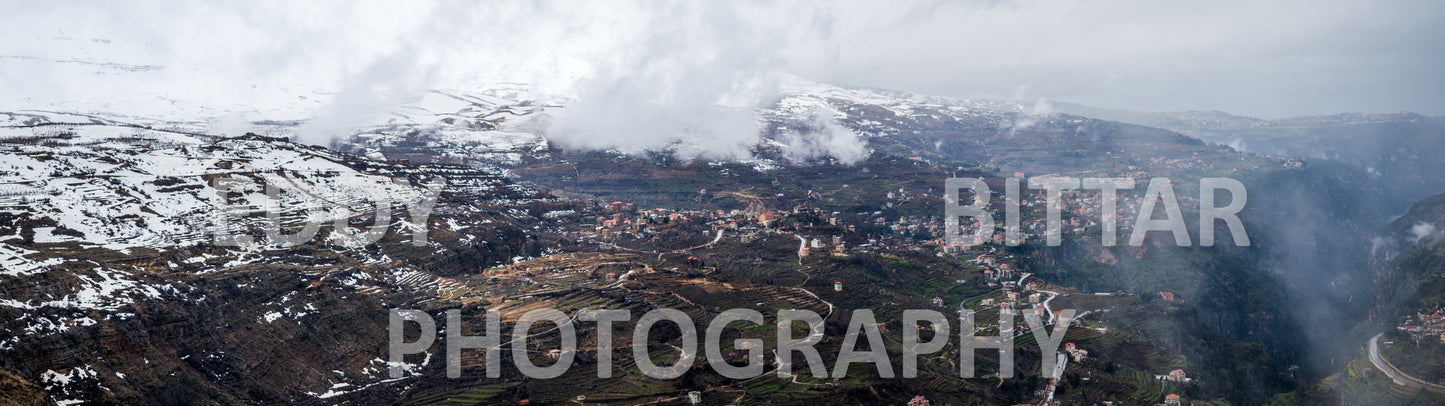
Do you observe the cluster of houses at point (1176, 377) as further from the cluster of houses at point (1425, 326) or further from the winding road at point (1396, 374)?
the cluster of houses at point (1425, 326)

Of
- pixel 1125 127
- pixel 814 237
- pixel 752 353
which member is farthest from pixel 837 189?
pixel 1125 127

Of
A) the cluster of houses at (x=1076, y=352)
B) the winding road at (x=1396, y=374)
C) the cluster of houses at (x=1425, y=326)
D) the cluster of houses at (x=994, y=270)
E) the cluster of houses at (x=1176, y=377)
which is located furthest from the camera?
the cluster of houses at (x=994, y=270)

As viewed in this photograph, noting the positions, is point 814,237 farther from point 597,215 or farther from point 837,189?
point 837,189

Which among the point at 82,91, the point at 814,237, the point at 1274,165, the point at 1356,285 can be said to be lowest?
the point at 1356,285

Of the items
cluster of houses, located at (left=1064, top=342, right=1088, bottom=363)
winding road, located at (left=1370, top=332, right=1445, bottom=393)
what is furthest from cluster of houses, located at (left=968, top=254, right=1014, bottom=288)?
winding road, located at (left=1370, top=332, right=1445, bottom=393)

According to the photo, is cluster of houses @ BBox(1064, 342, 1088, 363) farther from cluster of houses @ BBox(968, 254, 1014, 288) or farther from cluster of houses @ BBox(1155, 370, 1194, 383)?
cluster of houses @ BBox(968, 254, 1014, 288)

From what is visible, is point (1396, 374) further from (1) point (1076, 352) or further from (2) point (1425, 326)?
(1) point (1076, 352)

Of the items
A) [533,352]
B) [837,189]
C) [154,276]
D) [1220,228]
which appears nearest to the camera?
[154,276]

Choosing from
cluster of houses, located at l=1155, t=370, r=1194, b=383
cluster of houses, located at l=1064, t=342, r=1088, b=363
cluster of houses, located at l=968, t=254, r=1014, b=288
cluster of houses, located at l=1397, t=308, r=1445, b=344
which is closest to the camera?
cluster of houses, located at l=1397, t=308, r=1445, b=344

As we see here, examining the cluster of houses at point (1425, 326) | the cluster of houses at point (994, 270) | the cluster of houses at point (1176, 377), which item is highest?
the cluster of houses at point (994, 270)

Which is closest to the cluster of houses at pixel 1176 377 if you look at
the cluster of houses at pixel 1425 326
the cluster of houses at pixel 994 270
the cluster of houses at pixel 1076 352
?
the cluster of houses at pixel 1076 352

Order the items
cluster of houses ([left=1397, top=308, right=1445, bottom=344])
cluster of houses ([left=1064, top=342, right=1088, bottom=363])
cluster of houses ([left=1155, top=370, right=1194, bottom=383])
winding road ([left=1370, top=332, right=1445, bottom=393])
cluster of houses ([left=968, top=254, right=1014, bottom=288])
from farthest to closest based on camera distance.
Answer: cluster of houses ([left=968, top=254, right=1014, bottom=288]) < cluster of houses ([left=1064, top=342, right=1088, bottom=363]) < cluster of houses ([left=1155, top=370, right=1194, bottom=383]) < cluster of houses ([left=1397, top=308, right=1445, bottom=344]) < winding road ([left=1370, top=332, right=1445, bottom=393])
